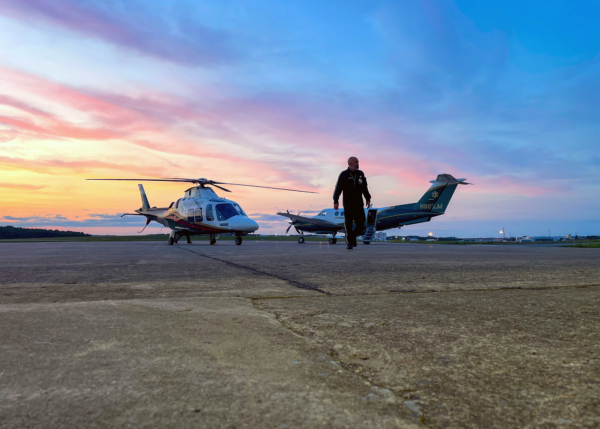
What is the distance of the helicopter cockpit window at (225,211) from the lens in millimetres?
18742

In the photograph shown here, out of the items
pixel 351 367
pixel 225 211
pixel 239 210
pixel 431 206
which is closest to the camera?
pixel 351 367

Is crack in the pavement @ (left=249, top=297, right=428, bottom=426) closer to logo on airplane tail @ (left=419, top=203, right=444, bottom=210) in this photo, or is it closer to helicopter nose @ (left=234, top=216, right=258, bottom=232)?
helicopter nose @ (left=234, top=216, right=258, bottom=232)

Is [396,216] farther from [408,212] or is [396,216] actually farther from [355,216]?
[355,216]

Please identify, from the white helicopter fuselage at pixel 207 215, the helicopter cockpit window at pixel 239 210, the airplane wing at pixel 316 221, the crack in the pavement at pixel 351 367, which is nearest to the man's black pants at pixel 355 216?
the crack in the pavement at pixel 351 367

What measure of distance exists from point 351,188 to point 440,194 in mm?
19978

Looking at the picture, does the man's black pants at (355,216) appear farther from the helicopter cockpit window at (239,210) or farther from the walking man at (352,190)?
the helicopter cockpit window at (239,210)

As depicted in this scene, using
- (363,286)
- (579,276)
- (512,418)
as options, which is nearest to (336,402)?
(512,418)

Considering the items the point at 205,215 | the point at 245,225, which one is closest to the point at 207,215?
the point at 205,215

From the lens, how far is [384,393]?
1040mm

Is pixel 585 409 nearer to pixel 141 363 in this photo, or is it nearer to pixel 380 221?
pixel 141 363

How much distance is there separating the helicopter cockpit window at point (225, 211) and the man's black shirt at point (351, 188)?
39.4 feet

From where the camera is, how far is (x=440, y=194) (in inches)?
1009

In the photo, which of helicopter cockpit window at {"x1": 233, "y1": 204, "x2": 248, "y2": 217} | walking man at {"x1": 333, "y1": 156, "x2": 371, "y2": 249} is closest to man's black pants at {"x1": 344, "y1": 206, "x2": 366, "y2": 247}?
walking man at {"x1": 333, "y1": 156, "x2": 371, "y2": 249}

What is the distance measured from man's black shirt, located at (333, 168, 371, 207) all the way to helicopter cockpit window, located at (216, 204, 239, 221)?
39.4 ft
